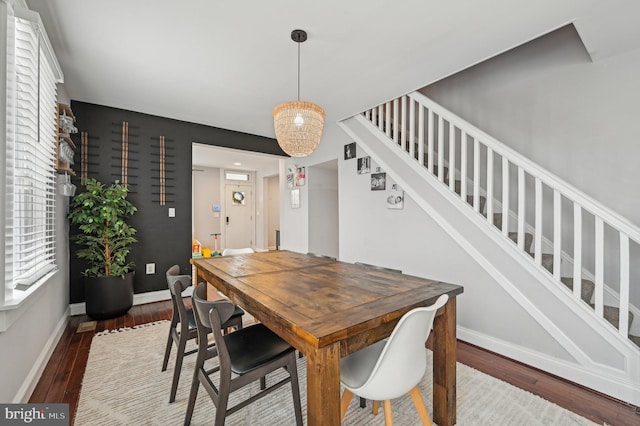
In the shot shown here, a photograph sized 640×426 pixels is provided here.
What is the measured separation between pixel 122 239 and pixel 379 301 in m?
3.22

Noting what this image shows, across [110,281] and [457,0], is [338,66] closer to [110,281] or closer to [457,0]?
[457,0]

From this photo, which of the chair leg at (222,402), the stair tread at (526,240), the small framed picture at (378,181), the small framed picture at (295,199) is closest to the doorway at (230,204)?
the small framed picture at (295,199)

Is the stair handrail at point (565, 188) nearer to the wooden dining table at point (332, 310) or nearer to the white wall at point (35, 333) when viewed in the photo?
the wooden dining table at point (332, 310)

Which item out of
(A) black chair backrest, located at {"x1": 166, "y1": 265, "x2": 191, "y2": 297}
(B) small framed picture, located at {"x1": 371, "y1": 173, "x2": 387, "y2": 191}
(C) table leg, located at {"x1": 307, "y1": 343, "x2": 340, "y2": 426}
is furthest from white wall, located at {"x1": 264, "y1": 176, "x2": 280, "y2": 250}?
(C) table leg, located at {"x1": 307, "y1": 343, "x2": 340, "y2": 426}

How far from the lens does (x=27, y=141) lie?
5.59 ft

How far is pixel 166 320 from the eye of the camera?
2.98 meters

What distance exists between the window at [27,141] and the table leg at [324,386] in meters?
1.64

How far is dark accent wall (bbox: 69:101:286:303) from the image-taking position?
3.28m

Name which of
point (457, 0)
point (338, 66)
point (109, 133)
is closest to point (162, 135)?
point (109, 133)

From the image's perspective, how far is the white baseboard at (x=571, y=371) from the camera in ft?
5.54

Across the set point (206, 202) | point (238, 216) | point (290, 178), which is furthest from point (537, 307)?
point (206, 202)

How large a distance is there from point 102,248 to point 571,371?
452 centimetres

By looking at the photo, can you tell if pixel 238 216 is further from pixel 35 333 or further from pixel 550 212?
pixel 550 212

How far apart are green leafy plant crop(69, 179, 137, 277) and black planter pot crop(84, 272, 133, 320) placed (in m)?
0.09
